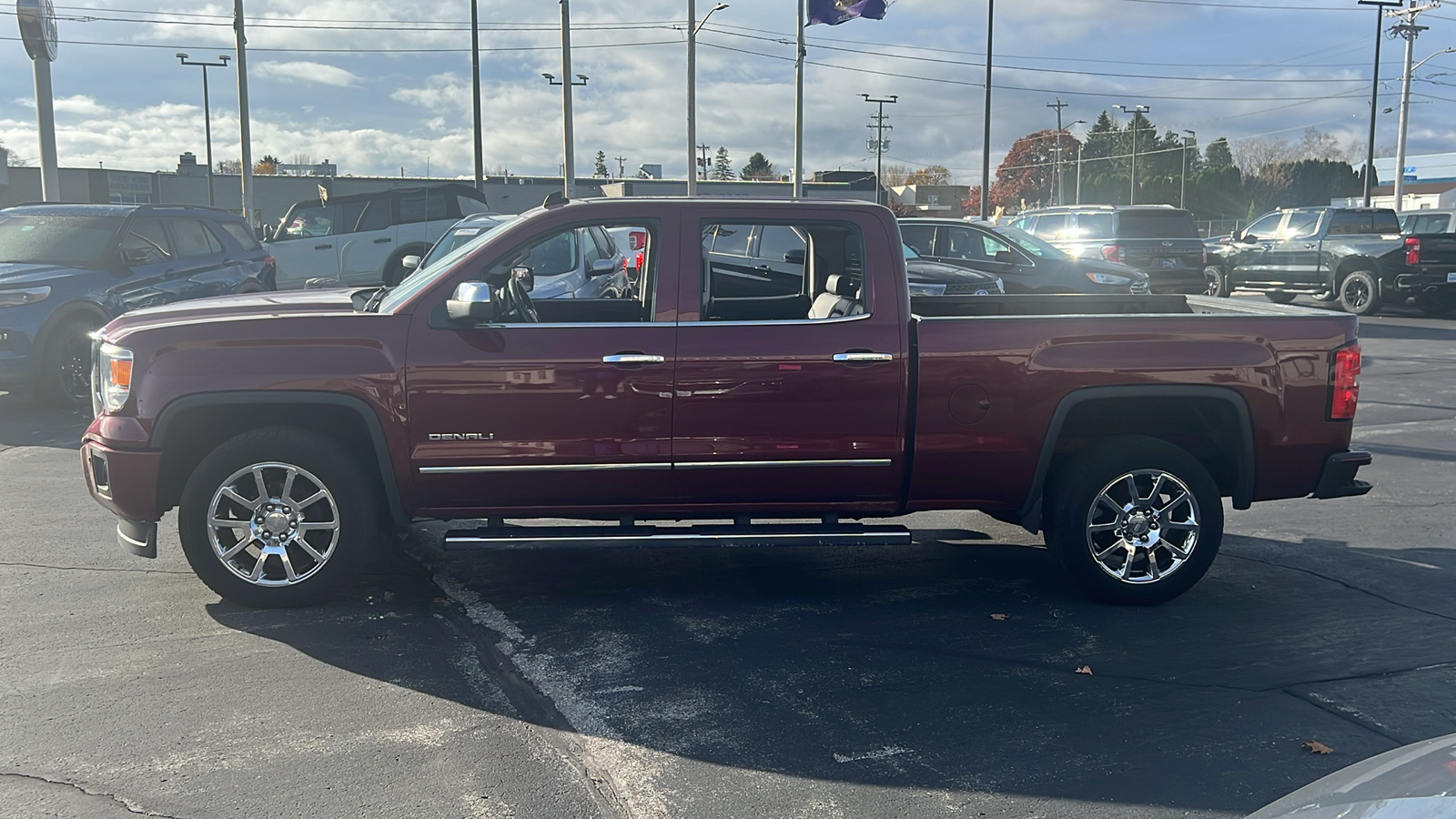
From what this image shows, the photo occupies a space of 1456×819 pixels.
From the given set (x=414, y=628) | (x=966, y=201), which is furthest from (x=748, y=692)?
(x=966, y=201)

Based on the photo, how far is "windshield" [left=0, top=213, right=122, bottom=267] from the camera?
1118cm

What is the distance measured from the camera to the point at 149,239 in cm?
1181

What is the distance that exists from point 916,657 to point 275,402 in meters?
3.02

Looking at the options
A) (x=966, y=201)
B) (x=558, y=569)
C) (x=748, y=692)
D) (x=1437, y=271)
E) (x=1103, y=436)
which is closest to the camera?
(x=748, y=692)

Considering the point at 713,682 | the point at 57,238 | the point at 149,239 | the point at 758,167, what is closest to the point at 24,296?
the point at 57,238

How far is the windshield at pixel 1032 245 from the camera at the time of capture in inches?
583

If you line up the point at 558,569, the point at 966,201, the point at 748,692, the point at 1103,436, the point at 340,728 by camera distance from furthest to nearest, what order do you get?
the point at 966,201 → the point at 558,569 → the point at 1103,436 → the point at 748,692 → the point at 340,728

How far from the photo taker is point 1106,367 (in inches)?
215

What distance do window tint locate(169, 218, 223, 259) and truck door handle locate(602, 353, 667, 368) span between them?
873 cm

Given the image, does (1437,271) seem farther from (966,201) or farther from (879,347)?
(966,201)

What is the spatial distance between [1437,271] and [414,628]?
2022 cm

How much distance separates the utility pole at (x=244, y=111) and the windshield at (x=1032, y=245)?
73.0 feet

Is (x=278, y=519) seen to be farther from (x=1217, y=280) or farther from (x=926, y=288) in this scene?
(x=1217, y=280)

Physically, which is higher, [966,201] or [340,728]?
[966,201]
